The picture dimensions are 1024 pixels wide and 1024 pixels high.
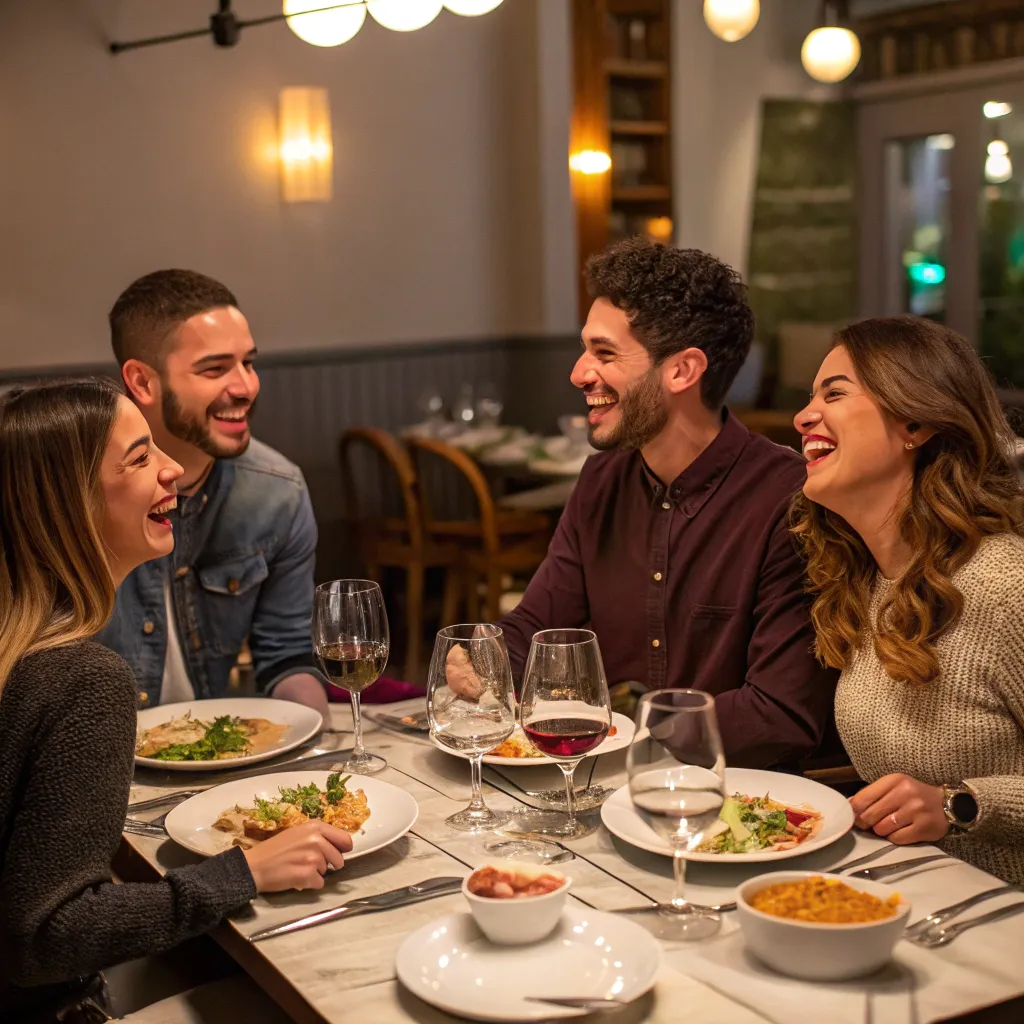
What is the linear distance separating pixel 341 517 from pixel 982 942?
18.0ft

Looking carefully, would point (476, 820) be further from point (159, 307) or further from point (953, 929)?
point (159, 307)

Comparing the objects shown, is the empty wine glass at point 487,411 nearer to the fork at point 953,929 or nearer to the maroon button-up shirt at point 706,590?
the maroon button-up shirt at point 706,590

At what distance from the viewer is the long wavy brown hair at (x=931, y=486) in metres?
1.78

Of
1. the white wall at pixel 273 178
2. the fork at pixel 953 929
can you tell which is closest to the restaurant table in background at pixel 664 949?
the fork at pixel 953 929

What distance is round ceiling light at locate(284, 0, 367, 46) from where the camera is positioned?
450cm

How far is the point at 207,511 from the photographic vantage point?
268cm

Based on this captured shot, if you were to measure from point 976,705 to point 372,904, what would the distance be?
0.86 m

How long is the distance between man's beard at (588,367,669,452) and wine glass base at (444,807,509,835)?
860mm

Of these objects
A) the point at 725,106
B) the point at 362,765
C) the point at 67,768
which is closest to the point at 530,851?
the point at 362,765

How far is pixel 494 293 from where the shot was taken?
23.6ft

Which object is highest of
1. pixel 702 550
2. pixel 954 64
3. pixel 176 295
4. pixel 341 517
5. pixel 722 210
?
pixel 954 64

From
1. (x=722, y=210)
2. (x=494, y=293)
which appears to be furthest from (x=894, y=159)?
(x=494, y=293)

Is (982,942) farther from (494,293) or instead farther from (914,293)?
(914,293)

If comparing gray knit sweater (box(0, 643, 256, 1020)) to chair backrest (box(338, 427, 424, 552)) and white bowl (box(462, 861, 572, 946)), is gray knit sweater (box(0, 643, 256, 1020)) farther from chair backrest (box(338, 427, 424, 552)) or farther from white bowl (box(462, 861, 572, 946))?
chair backrest (box(338, 427, 424, 552))
